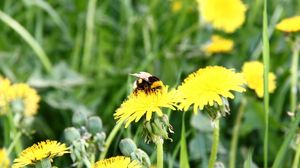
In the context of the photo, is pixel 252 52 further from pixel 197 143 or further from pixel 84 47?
pixel 84 47

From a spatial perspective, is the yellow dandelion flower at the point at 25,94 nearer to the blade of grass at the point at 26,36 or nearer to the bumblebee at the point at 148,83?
the blade of grass at the point at 26,36

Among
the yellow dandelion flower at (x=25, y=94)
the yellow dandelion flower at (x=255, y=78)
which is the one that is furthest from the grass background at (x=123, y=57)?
the yellow dandelion flower at (x=25, y=94)

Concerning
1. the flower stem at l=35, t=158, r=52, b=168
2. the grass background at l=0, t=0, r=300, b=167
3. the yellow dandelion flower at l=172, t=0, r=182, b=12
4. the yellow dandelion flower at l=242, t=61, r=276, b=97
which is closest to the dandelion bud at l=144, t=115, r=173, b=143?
the flower stem at l=35, t=158, r=52, b=168

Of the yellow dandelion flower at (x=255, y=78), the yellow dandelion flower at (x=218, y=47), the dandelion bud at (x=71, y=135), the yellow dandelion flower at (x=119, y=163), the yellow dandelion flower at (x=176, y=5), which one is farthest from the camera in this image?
the yellow dandelion flower at (x=176, y=5)

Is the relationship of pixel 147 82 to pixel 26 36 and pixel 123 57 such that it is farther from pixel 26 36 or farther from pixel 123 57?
pixel 123 57

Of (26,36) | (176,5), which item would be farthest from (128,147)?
(176,5)

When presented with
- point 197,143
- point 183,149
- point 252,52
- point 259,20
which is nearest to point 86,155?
point 183,149
